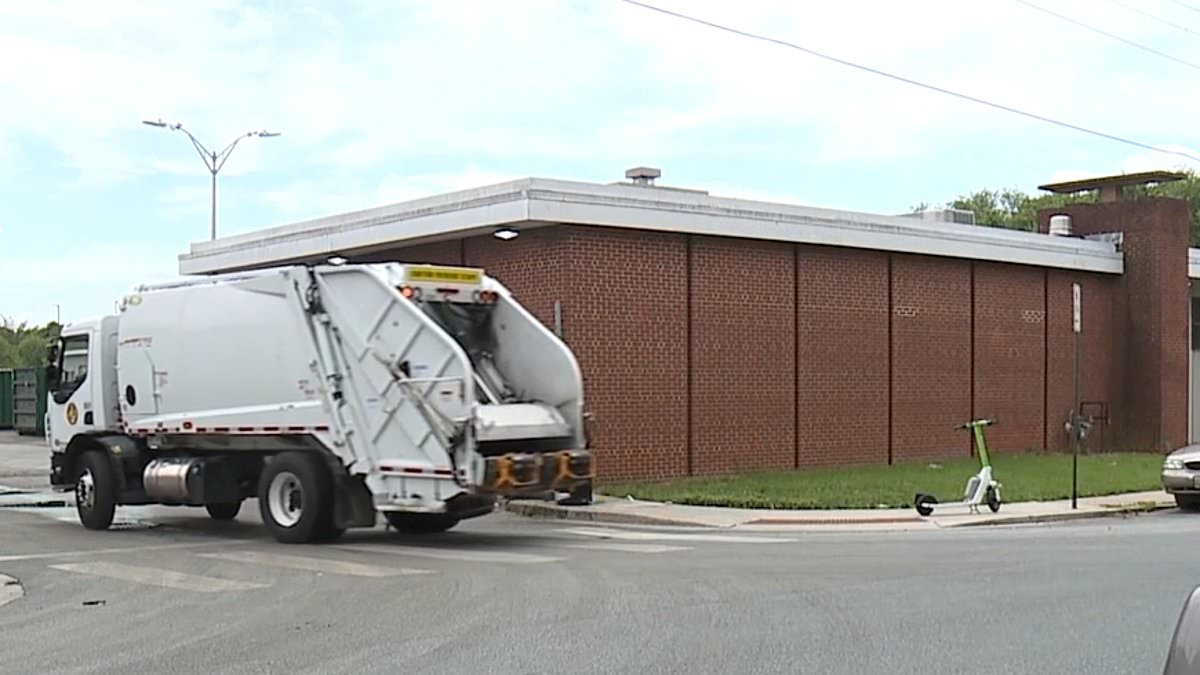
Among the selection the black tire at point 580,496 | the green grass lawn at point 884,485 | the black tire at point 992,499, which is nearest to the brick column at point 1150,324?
the green grass lawn at point 884,485

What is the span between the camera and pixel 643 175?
27.7 m

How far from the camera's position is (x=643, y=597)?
11.7 metres

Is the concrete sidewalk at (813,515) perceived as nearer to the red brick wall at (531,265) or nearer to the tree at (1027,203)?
the red brick wall at (531,265)

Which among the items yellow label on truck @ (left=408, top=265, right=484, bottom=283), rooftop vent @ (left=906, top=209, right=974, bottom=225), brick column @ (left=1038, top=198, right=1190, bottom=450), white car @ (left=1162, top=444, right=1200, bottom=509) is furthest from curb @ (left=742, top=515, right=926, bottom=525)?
brick column @ (left=1038, top=198, right=1190, bottom=450)

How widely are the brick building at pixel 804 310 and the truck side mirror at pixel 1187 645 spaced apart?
19.3 meters

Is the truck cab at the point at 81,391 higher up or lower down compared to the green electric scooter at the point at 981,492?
higher up

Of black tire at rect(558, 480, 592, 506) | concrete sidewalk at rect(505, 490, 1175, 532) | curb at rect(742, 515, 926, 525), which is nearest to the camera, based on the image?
black tire at rect(558, 480, 592, 506)

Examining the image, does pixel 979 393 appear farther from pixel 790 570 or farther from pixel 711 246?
pixel 790 570

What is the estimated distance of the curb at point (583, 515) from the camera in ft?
64.1

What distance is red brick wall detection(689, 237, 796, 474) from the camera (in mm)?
26062

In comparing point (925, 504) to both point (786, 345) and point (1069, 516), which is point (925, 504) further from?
point (786, 345)

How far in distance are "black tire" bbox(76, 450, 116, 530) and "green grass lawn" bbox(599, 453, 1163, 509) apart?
7484 mm

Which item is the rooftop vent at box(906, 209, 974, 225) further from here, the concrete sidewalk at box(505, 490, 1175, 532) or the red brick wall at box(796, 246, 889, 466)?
the concrete sidewalk at box(505, 490, 1175, 532)

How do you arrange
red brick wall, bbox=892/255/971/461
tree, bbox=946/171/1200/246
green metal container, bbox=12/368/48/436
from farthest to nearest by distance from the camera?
1. tree, bbox=946/171/1200/246
2. green metal container, bbox=12/368/48/436
3. red brick wall, bbox=892/255/971/461
